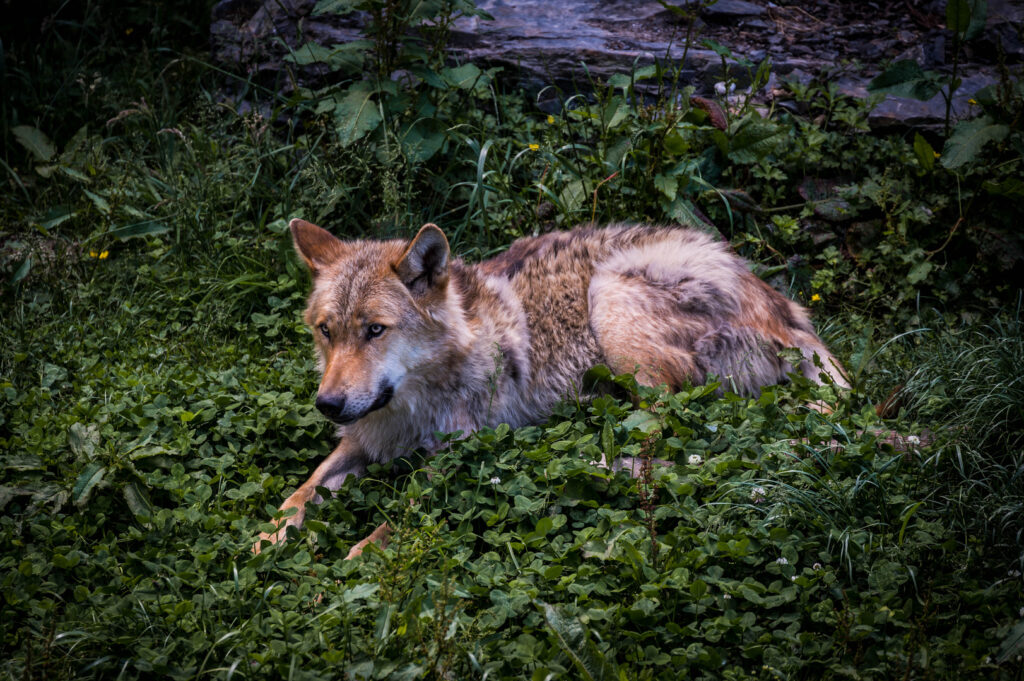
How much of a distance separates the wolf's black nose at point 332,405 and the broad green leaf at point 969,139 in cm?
393

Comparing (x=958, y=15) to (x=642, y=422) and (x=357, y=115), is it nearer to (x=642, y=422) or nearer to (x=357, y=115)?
(x=642, y=422)

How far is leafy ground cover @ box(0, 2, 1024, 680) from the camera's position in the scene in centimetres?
282

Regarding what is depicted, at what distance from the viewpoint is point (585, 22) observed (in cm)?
707

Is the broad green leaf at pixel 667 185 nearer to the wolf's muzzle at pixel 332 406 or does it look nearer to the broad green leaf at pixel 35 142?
the wolf's muzzle at pixel 332 406

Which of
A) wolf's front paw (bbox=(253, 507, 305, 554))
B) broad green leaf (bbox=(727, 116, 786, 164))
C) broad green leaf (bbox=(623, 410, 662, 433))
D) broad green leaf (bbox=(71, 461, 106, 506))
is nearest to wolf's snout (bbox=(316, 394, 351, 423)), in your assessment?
wolf's front paw (bbox=(253, 507, 305, 554))

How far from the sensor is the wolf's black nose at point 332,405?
3738mm

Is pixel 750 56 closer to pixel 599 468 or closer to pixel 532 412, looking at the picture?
pixel 532 412

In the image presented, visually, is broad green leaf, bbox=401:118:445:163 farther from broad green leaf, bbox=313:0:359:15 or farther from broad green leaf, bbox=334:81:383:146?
broad green leaf, bbox=313:0:359:15

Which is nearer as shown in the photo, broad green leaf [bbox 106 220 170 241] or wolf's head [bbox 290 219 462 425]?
wolf's head [bbox 290 219 462 425]

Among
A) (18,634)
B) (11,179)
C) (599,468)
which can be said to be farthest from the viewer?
(11,179)

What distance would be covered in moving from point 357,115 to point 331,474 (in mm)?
2826

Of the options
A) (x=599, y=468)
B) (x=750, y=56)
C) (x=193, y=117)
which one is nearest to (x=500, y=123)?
(x=750, y=56)

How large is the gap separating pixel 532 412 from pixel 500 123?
2.91m

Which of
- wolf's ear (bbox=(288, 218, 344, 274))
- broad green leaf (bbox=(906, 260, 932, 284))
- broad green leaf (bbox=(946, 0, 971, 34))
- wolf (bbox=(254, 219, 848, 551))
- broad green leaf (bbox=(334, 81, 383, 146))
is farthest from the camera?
broad green leaf (bbox=(334, 81, 383, 146))
